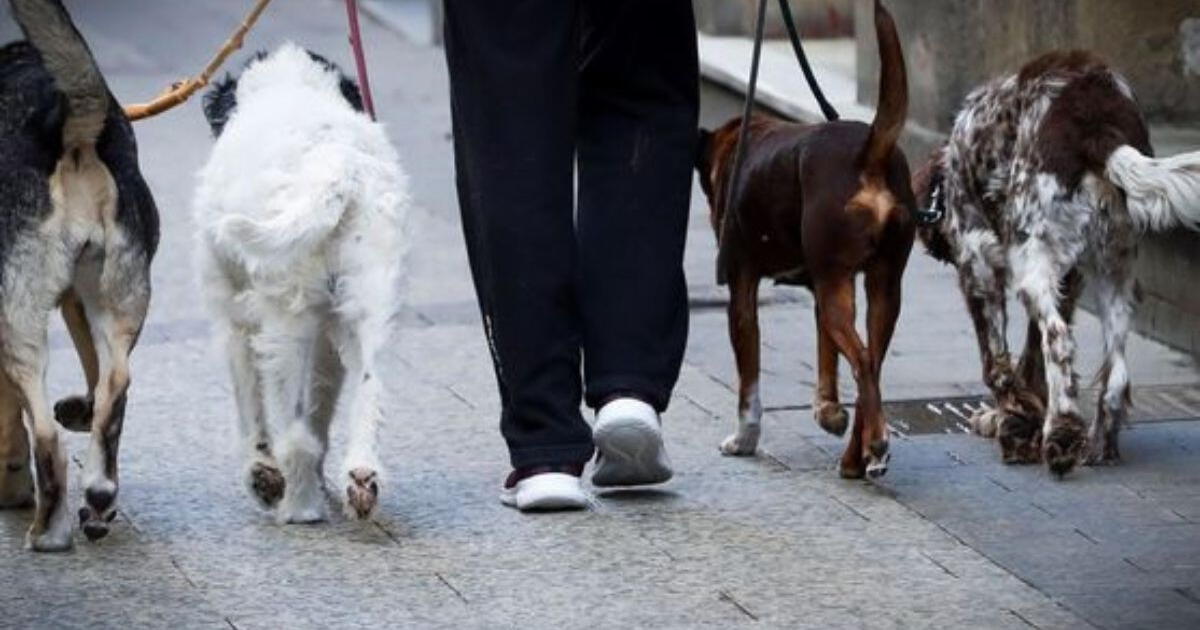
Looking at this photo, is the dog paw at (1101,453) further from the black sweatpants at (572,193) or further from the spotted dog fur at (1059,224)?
the black sweatpants at (572,193)

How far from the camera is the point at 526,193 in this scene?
6.61 metres

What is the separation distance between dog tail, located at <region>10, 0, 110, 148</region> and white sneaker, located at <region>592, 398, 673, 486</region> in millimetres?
1436

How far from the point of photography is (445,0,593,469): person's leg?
6.52 m

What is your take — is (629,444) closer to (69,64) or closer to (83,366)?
(83,366)

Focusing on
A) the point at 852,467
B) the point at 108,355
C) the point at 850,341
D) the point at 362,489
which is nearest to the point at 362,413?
the point at 362,489

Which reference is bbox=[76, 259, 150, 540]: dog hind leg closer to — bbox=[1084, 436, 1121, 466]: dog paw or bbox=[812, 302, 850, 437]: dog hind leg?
bbox=[812, 302, 850, 437]: dog hind leg

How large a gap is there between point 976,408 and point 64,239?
2.95 m

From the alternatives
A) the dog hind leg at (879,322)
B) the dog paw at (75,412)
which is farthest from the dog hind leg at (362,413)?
the dog hind leg at (879,322)


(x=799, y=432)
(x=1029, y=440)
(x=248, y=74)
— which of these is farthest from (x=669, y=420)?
(x=248, y=74)

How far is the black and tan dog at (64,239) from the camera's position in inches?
247

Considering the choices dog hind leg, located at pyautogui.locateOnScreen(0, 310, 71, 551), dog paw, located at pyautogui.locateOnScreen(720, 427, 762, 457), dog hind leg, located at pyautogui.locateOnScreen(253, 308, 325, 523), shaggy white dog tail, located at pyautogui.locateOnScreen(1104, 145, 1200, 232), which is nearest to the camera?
dog hind leg, located at pyautogui.locateOnScreen(0, 310, 71, 551)

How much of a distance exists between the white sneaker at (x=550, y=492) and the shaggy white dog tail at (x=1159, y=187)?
65.4 inches

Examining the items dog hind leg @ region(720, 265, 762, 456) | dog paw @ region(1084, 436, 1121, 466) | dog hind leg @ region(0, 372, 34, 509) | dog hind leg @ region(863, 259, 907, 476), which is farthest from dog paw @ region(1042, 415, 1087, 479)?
dog hind leg @ region(0, 372, 34, 509)

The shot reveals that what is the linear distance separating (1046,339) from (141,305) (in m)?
2.40
